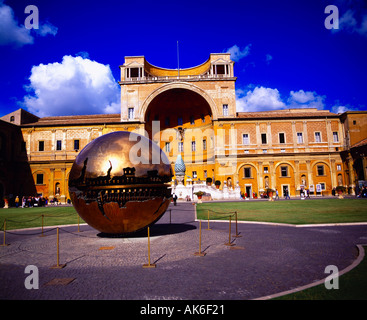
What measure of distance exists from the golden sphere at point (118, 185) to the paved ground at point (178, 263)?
969 mm

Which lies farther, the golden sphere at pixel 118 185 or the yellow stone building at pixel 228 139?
the yellow stone building at pixel 228 139

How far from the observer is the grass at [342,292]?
4.09 meters

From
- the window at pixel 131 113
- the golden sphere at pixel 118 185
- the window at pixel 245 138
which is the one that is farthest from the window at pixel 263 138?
the golden sphere at pixel 118 185

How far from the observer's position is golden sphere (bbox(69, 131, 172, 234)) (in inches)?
300

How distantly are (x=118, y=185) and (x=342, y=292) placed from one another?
235 inches

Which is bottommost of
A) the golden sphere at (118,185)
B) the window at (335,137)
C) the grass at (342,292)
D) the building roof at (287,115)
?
the grass at (342,292)

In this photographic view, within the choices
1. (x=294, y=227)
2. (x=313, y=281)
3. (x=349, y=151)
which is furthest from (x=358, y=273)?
(x=349, y=151)

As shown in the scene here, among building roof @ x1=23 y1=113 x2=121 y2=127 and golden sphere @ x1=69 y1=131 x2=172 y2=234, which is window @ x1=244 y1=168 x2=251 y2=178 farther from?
golden sphere @ x1=69 y1=131 x2=172 y2=234

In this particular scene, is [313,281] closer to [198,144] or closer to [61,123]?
[198,144]

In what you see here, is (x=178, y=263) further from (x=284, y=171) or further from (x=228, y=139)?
(x=284, y=171)

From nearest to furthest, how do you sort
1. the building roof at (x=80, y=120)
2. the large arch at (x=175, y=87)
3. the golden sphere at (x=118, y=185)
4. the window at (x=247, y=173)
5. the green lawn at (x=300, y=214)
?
the golden sphere at (x=118, y=185) < the green lawn at (x=300, y=214) < the window at (x=247, y=173) < the large arch at (x=175, y=87) < the building roof at (x=80, y=120)

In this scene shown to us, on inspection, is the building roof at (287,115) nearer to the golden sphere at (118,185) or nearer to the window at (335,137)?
the window at (335,137)

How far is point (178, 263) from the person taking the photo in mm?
6266
